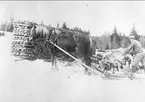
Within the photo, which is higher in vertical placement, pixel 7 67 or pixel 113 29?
pixel 113 29

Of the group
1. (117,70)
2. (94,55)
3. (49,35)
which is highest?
(49,35)

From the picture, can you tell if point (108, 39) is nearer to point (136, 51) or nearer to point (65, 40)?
point (136, 51)

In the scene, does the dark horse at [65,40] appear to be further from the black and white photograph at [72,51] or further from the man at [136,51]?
the man at [136,51]

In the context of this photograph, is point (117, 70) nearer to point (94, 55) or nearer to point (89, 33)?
point (94, 55)

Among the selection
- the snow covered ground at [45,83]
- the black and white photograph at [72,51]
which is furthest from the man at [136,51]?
the snow covered ground at [45,83]
